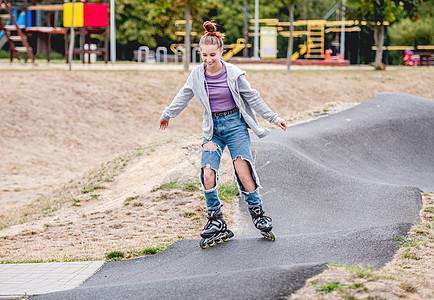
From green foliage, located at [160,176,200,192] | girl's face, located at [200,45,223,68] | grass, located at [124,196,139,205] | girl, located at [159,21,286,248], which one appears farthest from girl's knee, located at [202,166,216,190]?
grass, located at [124,196,139,205]

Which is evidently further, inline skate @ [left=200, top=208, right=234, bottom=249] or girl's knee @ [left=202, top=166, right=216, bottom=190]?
inline skate @ [left=200, top=208, right=234, bottom=249]

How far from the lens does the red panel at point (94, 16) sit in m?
28.5

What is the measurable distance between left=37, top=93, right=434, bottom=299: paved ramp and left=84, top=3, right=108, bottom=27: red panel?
1595cm

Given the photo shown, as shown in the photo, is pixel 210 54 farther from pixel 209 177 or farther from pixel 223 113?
pixel 209 177

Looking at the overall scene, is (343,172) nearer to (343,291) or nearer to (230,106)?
(230,106)

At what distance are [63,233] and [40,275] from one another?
233 cm

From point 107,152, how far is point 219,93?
1277 centimetres

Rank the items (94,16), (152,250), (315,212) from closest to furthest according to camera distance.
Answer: (152,250), (315,212), (94,16)

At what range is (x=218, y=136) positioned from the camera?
6098mm

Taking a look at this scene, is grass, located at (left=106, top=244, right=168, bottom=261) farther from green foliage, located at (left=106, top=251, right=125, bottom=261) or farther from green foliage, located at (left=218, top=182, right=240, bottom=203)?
green foliage, located at (left=218, top=182, right=240, bottom=203)

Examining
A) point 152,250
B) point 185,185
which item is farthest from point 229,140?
point 185,185

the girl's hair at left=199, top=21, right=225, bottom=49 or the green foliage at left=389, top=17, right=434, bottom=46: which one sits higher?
the green foliage at left=389, top=17, right=434, bottom=46

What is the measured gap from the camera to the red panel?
1122 inches

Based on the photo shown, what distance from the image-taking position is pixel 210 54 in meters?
5.93
